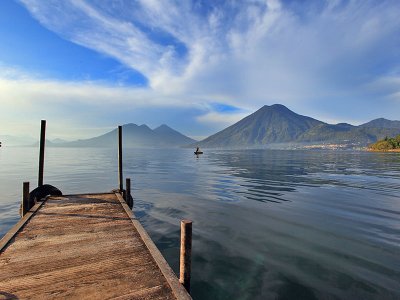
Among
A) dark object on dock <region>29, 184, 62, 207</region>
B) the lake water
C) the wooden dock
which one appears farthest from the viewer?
dark object on dock <region>29, 184, 62, 207</region>

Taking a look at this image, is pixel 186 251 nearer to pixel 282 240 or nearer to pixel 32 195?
pixel 282 240

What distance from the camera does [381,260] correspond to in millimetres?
8633

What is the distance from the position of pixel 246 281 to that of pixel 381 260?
16.7 feet

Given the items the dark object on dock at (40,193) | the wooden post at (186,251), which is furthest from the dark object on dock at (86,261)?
the dark object on dock at (40,193)

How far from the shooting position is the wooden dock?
4844 millimetres

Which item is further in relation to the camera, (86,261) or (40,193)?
(40,193)

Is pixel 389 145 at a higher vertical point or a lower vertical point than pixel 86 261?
higher

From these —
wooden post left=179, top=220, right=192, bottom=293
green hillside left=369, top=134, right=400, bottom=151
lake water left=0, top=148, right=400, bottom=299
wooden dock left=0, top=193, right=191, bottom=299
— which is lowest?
lake water left=0, top=148, right=400, bottom=299

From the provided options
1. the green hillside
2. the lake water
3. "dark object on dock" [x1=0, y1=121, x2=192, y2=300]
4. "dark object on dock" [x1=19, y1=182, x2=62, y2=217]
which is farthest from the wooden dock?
the green hillside

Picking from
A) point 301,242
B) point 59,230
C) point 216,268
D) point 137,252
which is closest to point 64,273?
point 137,252

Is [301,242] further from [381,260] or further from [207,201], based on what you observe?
[207,201]

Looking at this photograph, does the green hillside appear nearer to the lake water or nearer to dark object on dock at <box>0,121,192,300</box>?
the lake water

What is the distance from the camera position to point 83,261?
19.9ft

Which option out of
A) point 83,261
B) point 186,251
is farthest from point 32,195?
point 186,251
